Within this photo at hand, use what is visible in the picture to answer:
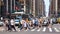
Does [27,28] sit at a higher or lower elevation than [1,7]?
lower

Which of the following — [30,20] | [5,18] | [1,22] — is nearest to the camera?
[1,22]

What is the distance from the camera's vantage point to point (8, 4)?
10.0 meters

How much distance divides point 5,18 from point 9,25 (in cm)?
49

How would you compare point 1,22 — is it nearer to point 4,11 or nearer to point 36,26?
point 4,11

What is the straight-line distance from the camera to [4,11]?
28.7ft

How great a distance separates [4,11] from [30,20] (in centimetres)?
185

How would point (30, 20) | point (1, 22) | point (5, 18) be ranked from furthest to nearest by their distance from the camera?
point (30, 20)
point (5, 18)
point (1, 22)

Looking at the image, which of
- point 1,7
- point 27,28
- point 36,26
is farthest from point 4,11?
point 36,26

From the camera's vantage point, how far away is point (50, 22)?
9.62m

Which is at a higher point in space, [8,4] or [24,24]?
[8,4]

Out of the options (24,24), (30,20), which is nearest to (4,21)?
(24,24)

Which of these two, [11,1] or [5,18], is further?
[11,1]

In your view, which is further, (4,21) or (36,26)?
(36,26)

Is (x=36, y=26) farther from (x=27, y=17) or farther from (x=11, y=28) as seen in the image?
(x=11, y=28)
